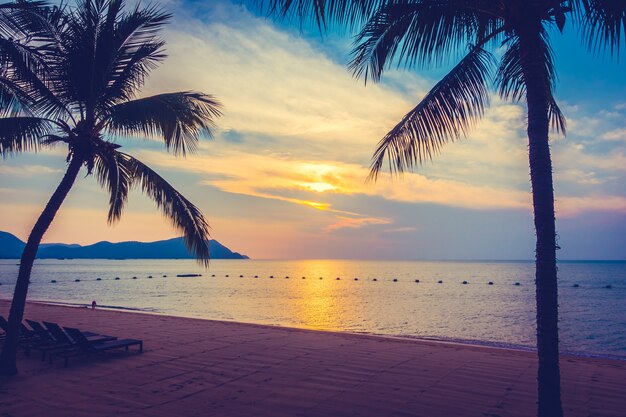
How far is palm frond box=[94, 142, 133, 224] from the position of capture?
358 inches

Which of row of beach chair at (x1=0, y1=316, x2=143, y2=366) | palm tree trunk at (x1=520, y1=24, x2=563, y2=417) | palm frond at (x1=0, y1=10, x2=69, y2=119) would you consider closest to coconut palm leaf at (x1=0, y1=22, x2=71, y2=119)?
palm frond at (x1=0, y1=10, x2=69, y2=119)

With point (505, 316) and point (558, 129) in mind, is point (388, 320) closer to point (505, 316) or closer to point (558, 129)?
point (505, 316)

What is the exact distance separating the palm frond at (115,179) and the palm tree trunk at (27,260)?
991 mm

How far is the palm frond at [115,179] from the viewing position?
909 cm

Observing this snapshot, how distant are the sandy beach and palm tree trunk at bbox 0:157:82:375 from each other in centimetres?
44

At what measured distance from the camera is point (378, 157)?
6855 millimetres

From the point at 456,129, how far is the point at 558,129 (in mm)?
3102

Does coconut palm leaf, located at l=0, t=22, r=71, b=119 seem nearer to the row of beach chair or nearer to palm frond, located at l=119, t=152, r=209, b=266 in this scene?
palm frond, located at l=119, t=152, r=209, b=266

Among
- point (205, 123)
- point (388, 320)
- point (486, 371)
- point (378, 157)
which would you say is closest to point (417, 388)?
point (486, 371)

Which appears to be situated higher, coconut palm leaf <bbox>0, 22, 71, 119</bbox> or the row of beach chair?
coconut palm leaf <bbox>0, 22, 71, 119</bbox>

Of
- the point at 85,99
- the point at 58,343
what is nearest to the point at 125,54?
the point at 85,99

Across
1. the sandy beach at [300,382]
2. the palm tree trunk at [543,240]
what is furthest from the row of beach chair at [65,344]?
the palm tree trunk at [543,240]

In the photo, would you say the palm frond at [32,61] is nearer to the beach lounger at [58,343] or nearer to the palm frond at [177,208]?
the palm frond at [177,208]

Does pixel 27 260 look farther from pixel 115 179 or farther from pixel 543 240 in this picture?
pixel 543 240
